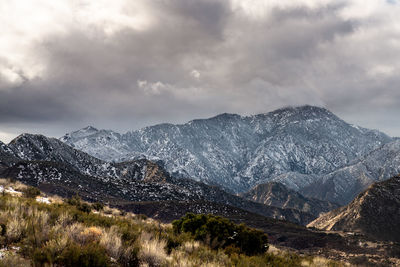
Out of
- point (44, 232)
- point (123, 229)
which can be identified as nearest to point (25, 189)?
point (123, 229)

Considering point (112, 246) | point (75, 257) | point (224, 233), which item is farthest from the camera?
point (224, 233)

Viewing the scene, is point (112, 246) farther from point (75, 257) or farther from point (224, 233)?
point (224, 233)

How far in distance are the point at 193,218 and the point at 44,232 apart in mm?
17833

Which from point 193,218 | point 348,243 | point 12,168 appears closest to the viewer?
point 193,218

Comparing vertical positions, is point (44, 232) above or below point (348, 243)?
above

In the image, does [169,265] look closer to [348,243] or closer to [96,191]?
[348,243]

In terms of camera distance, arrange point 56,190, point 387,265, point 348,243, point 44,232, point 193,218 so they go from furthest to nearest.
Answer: point 56,190, point 348,243, point 387,265, point 193,218, point 44,232

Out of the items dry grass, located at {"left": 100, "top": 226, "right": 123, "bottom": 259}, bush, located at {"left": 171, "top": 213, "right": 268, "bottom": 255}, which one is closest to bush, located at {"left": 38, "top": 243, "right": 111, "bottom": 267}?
dry grass, located at {"left": 100, "top": 226, "right": 123, "bottom": 259}

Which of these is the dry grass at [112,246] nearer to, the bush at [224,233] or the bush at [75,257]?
the bush at [75,257]

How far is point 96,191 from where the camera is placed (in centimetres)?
19412

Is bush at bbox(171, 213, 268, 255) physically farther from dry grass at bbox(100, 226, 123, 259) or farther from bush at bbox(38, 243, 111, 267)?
bush at bbox(38, 243, 111, 267)

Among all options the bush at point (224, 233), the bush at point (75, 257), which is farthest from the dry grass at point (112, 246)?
the bush at point (224, 233)

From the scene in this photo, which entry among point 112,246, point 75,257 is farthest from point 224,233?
point 75,257

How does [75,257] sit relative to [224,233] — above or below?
above
